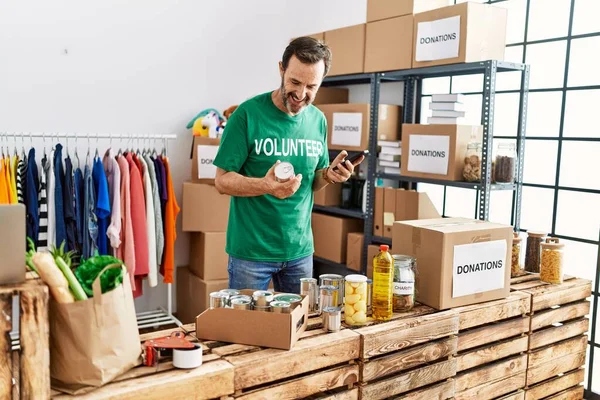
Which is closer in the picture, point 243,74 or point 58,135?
point 58,135

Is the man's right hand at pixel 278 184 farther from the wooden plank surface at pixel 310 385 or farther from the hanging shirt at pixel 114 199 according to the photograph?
the hanging shirt at pixel 114 199

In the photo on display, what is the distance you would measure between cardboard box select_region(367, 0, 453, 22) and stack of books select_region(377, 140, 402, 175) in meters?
0.78

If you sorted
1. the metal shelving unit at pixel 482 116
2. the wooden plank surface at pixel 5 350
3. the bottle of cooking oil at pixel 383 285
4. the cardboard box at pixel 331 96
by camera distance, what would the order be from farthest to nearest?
the cardboard box at pixel 331 96, the metal shelving unit at pixel 482 116, the bottle of cooking oil at pixel 383 285, the wooden plank surface at pixel 5 350

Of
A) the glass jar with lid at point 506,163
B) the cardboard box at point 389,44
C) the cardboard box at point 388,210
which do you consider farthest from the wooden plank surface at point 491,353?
the cardboard box at point 389,44

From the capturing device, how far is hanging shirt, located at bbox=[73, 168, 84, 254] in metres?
3.44

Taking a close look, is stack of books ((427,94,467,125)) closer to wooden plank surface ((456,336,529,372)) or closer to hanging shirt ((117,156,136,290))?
wooden plank surface ((456,336,529,372))

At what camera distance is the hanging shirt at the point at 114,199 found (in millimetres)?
3498

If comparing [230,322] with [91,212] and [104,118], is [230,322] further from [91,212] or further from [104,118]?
[104,118]

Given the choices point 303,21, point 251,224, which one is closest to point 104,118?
point 303,21

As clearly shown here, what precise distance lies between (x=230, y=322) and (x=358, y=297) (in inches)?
16.9

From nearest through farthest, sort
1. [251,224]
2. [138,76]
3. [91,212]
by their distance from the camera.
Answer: [251,224]
[91,212]
[138,76]

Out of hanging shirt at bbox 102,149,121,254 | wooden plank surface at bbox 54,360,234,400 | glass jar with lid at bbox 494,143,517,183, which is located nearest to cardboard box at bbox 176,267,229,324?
hanging shirt at bbox 102,149,121,254

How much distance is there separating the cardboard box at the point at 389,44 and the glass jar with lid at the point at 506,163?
78cm

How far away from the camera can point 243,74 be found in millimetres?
4449
